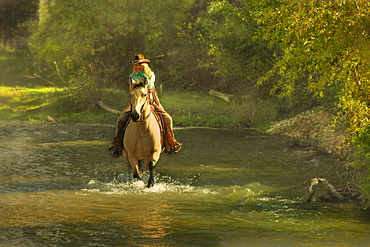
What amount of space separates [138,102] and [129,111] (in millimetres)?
2457

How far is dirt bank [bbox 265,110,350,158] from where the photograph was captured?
20519mm

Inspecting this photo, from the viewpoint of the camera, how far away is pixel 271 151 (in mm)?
22172

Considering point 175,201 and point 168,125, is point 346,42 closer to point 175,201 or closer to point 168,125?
point 168,125

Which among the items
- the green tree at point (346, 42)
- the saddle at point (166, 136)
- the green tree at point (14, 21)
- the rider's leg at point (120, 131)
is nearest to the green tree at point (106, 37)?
the green tree at point (14, 21)

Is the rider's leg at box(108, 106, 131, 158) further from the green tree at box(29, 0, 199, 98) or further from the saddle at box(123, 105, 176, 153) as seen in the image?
the green tree at box(29, 0, 199, 98)

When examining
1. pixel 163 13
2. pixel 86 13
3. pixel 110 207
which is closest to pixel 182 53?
pixel 163 13

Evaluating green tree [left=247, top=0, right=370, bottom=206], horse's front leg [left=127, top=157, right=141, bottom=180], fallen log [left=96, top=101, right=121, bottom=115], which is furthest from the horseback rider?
fallen log [left=96, top=101, right=121, bottom=115]

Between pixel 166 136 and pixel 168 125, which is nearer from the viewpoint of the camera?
pixel 168 125

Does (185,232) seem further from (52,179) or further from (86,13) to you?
(86,13)

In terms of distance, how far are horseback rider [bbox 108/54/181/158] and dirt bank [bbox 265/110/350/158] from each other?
711 centimetres

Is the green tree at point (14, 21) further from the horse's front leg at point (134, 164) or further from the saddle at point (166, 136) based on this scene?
the horse's front leg at point (134, 164)

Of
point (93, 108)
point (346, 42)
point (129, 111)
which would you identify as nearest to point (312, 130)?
point (346, 42)

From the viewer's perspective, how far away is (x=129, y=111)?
1427 centimetres

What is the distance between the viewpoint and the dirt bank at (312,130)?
67.3 ft
